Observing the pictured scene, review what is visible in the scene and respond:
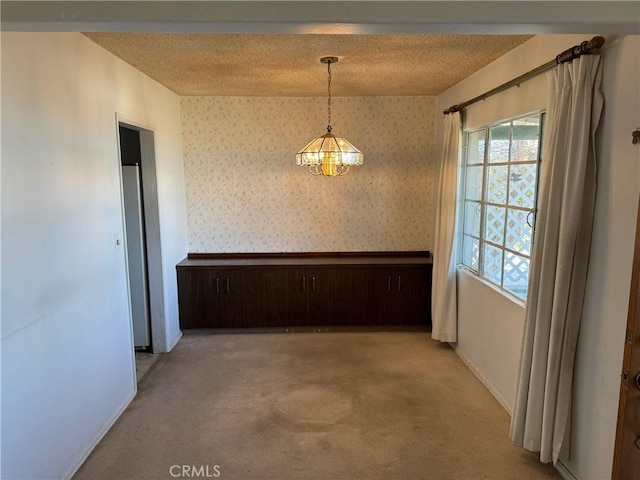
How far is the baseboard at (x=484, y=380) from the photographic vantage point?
10.2 feet

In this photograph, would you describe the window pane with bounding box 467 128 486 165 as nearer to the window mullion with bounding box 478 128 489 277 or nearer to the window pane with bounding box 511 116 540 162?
the window mullion with bounding box 478 128 489 277

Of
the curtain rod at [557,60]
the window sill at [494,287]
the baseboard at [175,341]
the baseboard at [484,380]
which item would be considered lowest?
the baseboard at [175,341]

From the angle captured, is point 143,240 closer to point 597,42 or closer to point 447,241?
point 447,241

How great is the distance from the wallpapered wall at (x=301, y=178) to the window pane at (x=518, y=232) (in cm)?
184

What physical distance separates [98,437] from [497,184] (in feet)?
11.1

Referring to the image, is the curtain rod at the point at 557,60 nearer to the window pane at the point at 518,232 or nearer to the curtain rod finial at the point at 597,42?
the curtain rod finial at the point at 597,42

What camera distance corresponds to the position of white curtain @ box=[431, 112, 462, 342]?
12.9 feet

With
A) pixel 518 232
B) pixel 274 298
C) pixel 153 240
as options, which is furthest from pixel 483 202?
pixel 153 240

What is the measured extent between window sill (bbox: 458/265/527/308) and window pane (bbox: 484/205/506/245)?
1.13 ft

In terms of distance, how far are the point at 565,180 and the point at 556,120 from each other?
35cm

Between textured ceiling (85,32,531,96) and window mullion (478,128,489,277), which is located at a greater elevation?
textured ceiling (85,32,531,96)

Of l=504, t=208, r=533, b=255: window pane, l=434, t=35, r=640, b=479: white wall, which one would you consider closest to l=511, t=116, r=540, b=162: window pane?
l=434, t=35, r=640, b=479: white wall

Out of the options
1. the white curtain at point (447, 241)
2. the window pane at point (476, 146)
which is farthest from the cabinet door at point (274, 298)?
the window pane at point (476, 146)

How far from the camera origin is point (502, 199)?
3.24 metres
